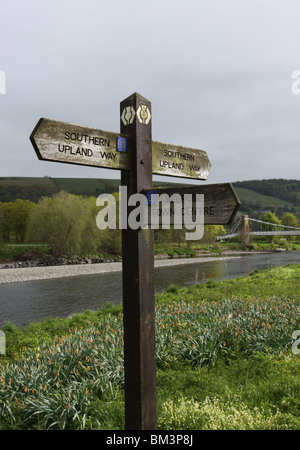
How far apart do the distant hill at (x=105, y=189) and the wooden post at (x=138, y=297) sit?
8786 cm

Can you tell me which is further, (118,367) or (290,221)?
(290,221)

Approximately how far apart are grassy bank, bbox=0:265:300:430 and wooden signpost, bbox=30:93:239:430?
70 centimetres

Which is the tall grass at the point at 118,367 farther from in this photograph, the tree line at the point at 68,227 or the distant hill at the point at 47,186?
the distant hill at the point at 47,186

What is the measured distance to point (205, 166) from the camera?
3414 mm

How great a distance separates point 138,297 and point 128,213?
0.65 metres

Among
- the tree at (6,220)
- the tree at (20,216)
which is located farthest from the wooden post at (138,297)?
the tree at (20,216)

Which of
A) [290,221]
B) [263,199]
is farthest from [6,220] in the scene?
[263,199]

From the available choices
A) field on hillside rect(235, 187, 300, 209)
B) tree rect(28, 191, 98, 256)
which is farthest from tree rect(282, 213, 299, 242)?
tree rect(28, 191, 98, 256)

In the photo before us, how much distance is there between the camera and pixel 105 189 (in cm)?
10956

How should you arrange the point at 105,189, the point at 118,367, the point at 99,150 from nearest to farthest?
the point at 99,150, the point at 118,367, the point at 105,189

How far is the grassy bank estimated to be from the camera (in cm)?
330

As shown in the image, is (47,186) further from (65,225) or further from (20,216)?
(65,225)
